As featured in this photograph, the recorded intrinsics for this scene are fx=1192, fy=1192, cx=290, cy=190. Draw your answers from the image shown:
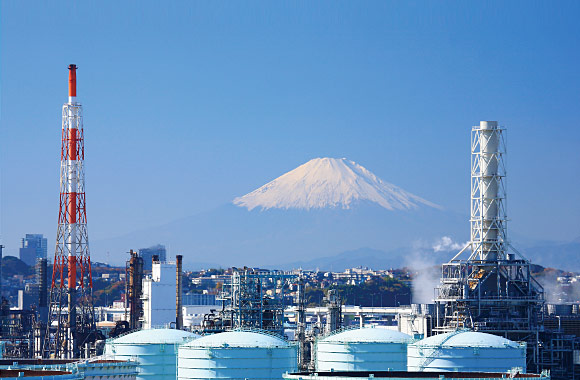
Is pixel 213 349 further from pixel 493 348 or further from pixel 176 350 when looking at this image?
pixel 493 348

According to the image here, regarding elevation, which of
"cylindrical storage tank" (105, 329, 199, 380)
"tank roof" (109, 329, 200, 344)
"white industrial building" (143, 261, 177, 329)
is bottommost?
"cylindrical storage tank" (105, 329, 199, 380)

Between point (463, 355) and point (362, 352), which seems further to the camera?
point (362, 352)

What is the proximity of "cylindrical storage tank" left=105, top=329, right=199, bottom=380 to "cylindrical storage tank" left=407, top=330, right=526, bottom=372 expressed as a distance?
1286cm

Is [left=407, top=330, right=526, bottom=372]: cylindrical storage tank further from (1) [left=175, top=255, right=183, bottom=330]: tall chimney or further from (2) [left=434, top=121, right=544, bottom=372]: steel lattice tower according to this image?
(1) [left=175, top=255, right=183, bottom=330]: tall chimney

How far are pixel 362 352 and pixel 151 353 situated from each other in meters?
11.1

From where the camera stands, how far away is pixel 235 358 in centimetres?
5234

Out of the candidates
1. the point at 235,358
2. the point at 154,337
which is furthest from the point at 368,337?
the point at 154,337

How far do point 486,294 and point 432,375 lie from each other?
31.1 meters

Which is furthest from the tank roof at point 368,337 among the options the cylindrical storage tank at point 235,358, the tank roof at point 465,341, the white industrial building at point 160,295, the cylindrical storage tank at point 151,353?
the white industrial building at point 160,295

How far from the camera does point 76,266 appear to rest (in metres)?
96.2

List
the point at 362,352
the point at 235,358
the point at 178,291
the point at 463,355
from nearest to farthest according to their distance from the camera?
the point at 235,358, the point at 463,355, the point at 362,352, the point at 178,291

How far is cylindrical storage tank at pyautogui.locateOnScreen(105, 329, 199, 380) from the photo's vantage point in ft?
199

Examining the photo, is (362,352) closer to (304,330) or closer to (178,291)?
(304,330)

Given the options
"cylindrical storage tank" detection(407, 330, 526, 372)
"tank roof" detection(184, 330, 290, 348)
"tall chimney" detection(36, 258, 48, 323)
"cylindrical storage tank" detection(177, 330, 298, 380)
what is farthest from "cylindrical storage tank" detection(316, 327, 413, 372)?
"tall chimney" detection(36, 258, 48, 323)
